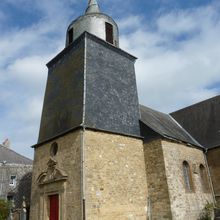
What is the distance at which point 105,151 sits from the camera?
444 inches

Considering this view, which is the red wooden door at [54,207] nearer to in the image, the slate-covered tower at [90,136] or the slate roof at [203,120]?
the slate-covered tower at [90,136]

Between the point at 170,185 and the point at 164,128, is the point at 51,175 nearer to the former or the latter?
the point at 170,185

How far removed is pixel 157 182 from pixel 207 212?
9.75 feet

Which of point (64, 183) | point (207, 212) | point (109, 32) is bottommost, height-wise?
point (207, 212)

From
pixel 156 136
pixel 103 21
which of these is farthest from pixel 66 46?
pixel 156 136

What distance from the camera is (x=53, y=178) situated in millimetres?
11500

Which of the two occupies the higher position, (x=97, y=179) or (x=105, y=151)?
(x=105, y=151)

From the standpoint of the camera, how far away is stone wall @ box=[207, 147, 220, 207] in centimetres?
1406

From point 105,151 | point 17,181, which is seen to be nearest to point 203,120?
point 105,151

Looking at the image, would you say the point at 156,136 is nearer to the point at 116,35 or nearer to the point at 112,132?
the point at 112,132

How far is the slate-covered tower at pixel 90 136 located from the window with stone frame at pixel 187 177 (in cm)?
213

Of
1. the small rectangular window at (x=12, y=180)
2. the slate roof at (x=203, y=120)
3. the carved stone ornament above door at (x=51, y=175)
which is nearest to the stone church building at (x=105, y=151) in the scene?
the carved stone ornament above door at (x=51, y=175)

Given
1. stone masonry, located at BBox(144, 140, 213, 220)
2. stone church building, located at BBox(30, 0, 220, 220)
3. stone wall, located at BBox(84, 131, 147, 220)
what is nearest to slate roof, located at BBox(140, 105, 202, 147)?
stone church building, located at BBox(30, 0, 220, 220)

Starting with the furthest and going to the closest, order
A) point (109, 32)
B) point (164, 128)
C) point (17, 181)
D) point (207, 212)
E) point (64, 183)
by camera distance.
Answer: point (17, 181) < point (109, 32) < point (164, 128) < point (207, 212) < point (64, 183)
